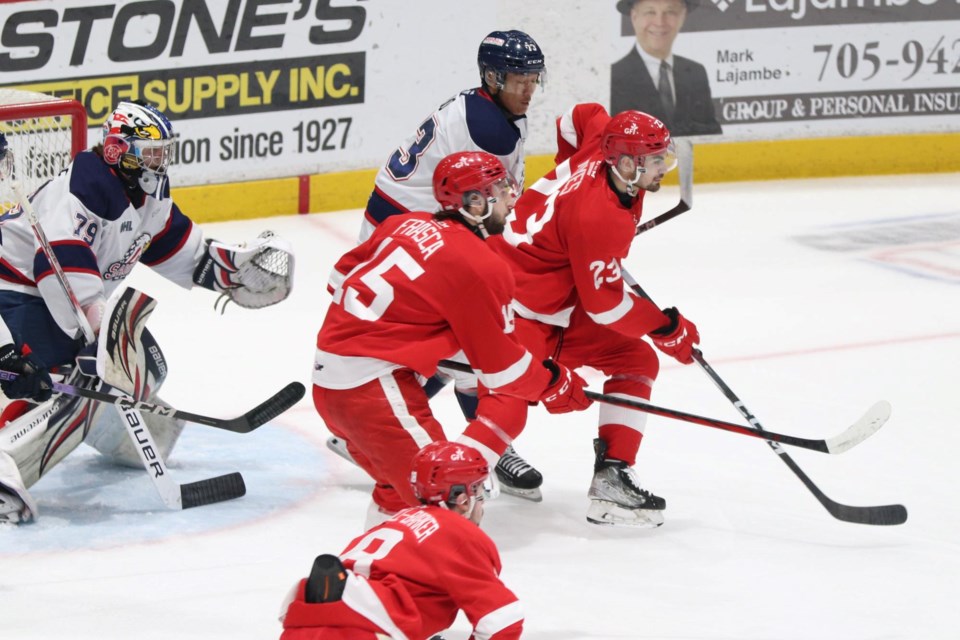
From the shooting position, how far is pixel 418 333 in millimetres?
3441

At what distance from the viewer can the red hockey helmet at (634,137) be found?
3895 millimetres

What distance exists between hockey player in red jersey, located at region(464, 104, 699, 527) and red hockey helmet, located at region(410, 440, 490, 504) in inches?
43.5

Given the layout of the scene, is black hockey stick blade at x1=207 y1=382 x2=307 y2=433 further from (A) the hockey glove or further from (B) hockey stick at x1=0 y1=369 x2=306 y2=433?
(A) the hockey glove

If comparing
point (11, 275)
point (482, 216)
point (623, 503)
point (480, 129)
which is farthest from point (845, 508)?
point (11, 275)

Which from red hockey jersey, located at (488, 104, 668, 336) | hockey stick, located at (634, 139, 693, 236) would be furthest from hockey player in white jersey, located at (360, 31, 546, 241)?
hockey stick, located at (634, 139, 693, 236)

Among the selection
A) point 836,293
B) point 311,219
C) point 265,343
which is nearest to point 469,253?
point 265,343

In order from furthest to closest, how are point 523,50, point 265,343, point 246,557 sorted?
1. point 265,343
2. point 523,50
3. point 246,557

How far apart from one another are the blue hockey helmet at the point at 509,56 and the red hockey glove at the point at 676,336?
2.66ft

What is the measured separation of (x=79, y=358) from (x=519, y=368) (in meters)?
1.25

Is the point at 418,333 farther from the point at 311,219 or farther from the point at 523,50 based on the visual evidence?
the point at 311,219

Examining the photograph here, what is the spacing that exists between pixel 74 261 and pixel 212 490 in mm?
691

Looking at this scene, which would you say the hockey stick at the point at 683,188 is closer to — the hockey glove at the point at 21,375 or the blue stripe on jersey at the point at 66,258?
the blue stripe on jersey at the point at 66,258

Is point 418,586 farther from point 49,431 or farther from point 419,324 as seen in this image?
point 49,431

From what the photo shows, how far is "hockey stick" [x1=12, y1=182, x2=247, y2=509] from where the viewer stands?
3941 millimetres
